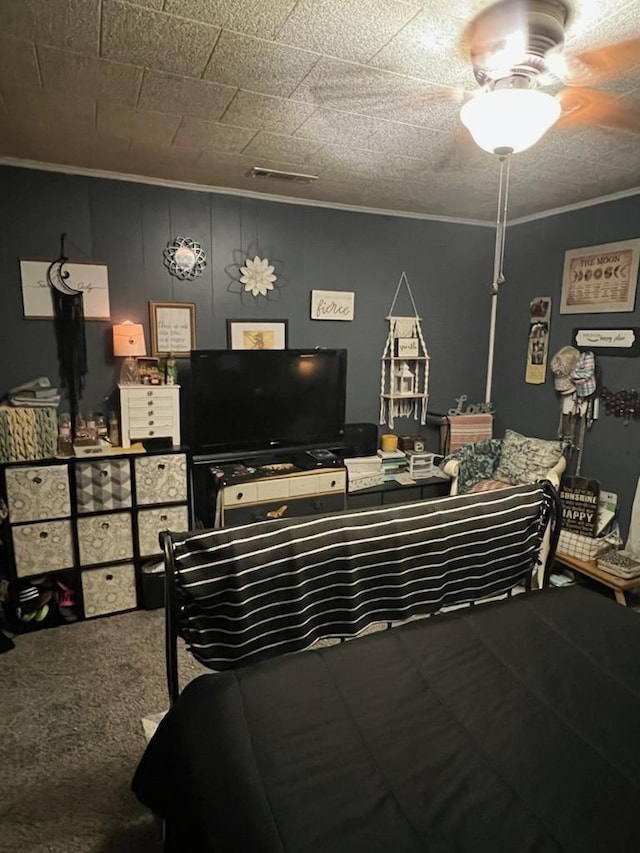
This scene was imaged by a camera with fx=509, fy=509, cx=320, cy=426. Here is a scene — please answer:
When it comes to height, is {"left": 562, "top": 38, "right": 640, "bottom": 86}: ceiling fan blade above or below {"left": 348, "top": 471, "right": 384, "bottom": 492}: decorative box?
above

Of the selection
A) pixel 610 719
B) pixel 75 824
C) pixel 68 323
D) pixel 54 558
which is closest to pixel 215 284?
pixel 68 323

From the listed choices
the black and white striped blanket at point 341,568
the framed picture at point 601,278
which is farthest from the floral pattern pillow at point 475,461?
the black and white striped blanket at point 341,568

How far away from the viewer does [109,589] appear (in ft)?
9.53

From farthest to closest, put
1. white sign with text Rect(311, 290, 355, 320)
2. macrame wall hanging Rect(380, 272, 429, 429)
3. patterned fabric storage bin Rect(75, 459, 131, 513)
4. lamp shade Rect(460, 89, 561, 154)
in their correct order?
macrame wall hanging Rect(380, 272, 429, 429)
white sign with text Rect(311, 290, 355, 320)
patterned fabric storage bin Rect(75, 459, 131, 513)
lamp shade Rect(460, 89, 561, 154)

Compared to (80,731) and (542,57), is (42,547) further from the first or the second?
(542,57)

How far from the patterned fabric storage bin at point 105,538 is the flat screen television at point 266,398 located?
0.60 m

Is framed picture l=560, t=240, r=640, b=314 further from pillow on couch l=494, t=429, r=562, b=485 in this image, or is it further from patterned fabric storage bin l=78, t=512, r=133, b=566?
patterned fabric storage bin l=78, t=512, r=133, b=566

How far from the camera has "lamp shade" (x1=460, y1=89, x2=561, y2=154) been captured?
1.51 meters

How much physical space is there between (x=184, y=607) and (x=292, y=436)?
1.95 m

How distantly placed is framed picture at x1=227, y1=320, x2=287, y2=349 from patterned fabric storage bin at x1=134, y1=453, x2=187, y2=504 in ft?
2.95

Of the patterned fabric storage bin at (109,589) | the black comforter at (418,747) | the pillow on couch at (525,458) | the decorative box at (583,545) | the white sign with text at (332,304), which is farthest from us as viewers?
the white sign with text at (332,304)

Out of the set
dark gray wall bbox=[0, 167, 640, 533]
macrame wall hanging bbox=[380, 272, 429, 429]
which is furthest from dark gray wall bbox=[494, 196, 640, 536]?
macrame wall hanging bbox=[380, 272, 429, 429]

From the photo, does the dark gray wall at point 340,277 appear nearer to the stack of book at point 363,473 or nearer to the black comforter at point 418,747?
the stack of book at point 363,473

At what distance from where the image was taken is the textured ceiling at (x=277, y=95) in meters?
1.44
